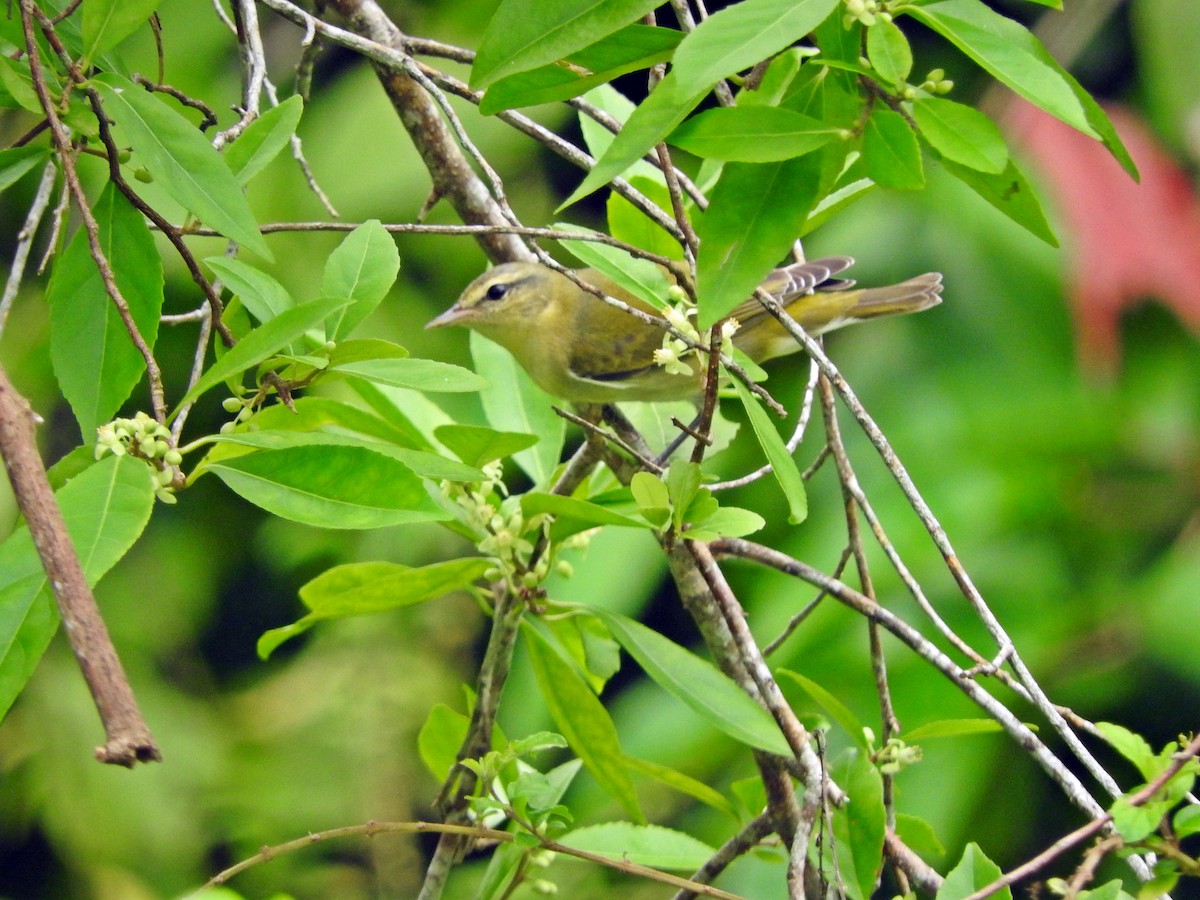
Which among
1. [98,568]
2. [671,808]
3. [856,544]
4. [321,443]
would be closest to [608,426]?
[856,544]

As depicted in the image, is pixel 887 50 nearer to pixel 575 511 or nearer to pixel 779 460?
pixel 779 460

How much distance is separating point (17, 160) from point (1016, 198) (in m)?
1.05

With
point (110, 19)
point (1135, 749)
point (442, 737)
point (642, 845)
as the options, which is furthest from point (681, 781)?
point (110, 19)

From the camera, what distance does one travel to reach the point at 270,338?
1.19 m

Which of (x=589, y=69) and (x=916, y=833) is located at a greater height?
(x=589, y=69)

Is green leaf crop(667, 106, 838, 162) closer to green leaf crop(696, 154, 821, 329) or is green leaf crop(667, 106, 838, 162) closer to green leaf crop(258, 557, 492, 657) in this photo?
green leaf crop(696, 154, 821, 329)

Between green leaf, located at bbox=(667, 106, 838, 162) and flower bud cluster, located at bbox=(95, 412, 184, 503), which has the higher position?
green leaf, located at bbox=(667, 106, 838, 162)

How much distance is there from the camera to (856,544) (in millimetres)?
1770

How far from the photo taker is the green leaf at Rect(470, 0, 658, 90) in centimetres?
108

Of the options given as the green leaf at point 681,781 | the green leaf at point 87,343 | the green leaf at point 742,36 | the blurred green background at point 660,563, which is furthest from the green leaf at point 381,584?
the blurred green background at point 660,563

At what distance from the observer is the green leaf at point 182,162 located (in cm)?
123

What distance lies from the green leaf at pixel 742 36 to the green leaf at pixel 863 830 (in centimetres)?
82

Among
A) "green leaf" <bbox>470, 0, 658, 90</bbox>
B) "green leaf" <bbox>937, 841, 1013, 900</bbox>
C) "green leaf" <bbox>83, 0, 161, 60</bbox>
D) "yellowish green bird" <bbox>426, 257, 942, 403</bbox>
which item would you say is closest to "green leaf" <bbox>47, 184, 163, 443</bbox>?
"green leaf" <bbox>83, 0, 161, 60</bbox>

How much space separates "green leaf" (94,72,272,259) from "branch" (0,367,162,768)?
0.38 m
